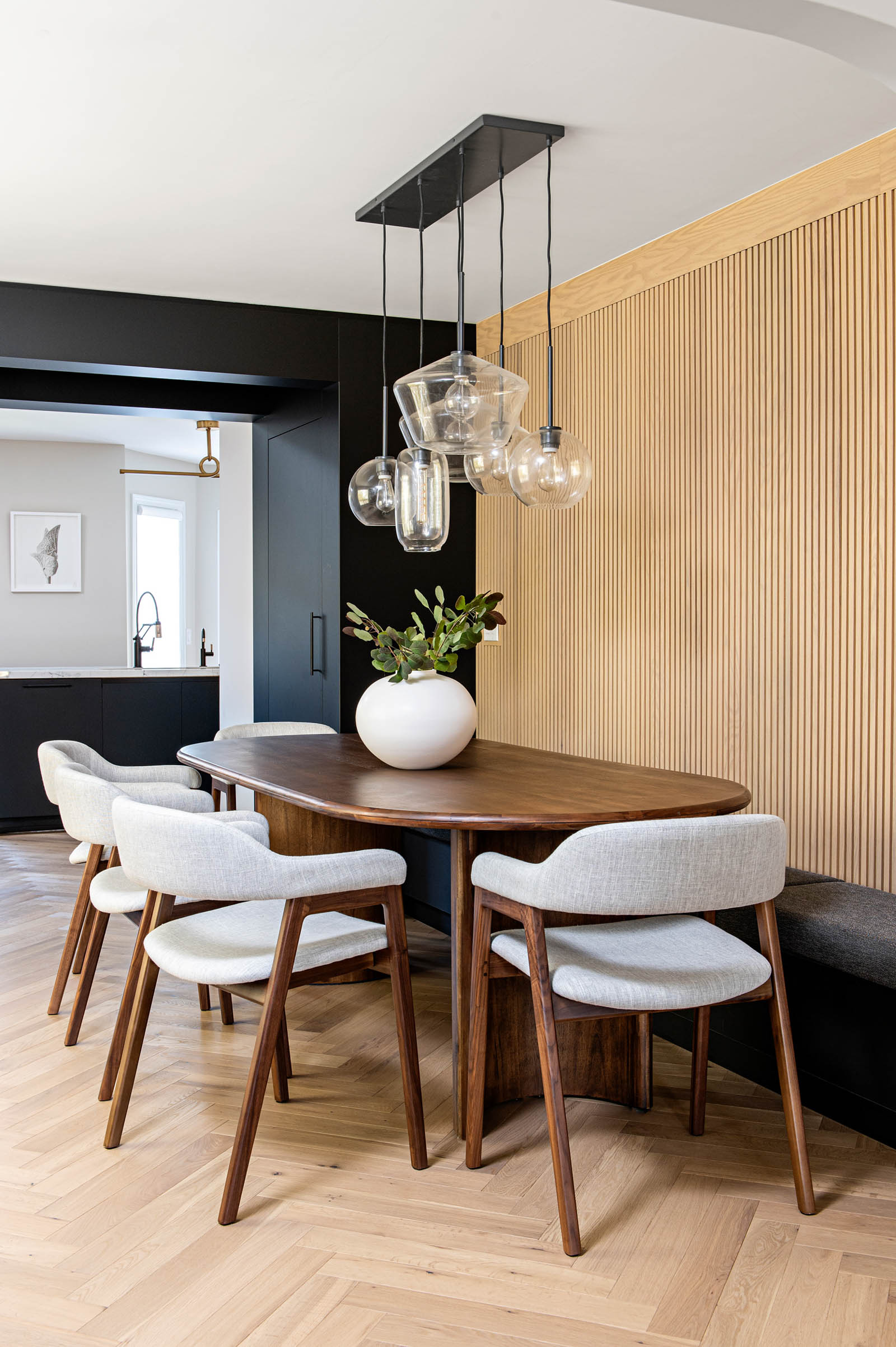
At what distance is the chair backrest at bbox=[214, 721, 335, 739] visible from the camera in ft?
13.7

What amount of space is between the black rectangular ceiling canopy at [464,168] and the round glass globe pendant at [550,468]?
22.0 inches

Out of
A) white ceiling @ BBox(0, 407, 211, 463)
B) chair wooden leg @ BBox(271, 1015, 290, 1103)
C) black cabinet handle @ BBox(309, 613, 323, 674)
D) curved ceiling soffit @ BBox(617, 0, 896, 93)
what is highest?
white ceiling @ BBox(0, 407, 211, 463)

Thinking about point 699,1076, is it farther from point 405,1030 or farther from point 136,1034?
point 136,1034

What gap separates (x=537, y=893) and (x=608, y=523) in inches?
92.5

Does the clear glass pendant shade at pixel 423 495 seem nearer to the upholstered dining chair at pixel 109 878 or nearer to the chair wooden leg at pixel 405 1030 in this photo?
the upholstered dining chair at pixel 109 878

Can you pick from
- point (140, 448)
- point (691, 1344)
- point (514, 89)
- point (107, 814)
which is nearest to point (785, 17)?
point (514, 89)

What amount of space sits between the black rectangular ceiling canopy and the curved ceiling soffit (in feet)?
4.10

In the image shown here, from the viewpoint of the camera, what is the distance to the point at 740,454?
3490 mm

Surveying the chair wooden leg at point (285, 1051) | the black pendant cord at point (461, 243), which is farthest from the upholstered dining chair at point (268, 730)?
the black pendant cord at point (461, 243)

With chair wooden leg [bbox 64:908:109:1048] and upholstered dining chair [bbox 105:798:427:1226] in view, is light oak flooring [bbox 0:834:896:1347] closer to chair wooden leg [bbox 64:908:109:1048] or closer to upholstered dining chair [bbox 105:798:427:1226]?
chair wooden leg [bbox 64:908:109:1048]

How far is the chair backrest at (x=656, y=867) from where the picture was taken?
2.01 m

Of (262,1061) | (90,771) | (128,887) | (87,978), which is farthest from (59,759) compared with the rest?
(262,1061)

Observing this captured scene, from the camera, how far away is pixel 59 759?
325cm

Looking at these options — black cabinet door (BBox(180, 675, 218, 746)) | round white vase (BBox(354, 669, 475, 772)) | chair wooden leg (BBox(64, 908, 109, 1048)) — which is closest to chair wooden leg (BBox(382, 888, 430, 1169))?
round white vase (BBox(354, 669, 475, 772))
